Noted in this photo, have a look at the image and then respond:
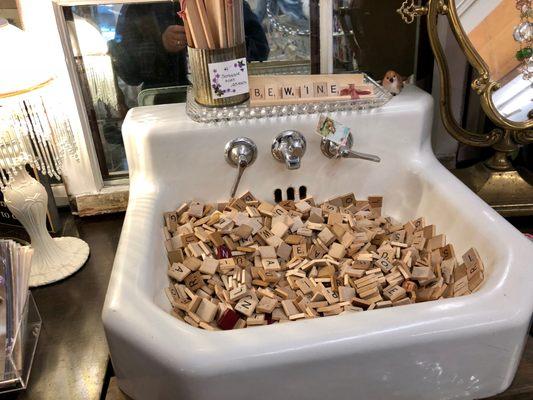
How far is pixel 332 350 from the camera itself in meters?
0.55

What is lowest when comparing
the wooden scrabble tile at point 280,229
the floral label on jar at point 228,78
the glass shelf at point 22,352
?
the glass shelf at point 22,352

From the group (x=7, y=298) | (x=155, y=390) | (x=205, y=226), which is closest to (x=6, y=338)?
(x=7, y=298)

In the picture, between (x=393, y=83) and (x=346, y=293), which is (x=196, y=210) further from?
(x=393, y=83)

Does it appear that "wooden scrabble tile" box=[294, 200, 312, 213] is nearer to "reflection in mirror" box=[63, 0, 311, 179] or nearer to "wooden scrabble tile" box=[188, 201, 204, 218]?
"wooden scrabble tile" box=[188, 201, 204, 218]

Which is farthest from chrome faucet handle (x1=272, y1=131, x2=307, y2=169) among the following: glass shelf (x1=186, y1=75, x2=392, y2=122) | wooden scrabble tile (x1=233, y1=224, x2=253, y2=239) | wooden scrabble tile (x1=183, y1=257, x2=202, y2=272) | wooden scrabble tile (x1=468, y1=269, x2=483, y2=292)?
wooden scrabble tile (x1=468, y1=269, x2=483, y2=292)

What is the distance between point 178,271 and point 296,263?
0.19m

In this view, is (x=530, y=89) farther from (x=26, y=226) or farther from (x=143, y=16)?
(x=26, y=226)

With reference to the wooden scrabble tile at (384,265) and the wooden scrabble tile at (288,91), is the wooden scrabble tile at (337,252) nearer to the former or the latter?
the wooden scrabble tile at (384,265)

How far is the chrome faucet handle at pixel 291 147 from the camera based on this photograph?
0.92 m

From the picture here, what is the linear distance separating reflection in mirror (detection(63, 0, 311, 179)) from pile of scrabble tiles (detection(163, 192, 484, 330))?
28 centimetres

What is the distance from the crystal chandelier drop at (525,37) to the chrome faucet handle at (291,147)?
43 cm

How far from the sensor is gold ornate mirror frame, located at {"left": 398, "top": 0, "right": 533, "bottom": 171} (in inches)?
35.8

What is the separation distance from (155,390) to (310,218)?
0.43 metres

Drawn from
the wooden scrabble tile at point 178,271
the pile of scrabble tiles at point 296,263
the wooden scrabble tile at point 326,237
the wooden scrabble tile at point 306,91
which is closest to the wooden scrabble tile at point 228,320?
the pile of scrabble tiles at point 296,263
